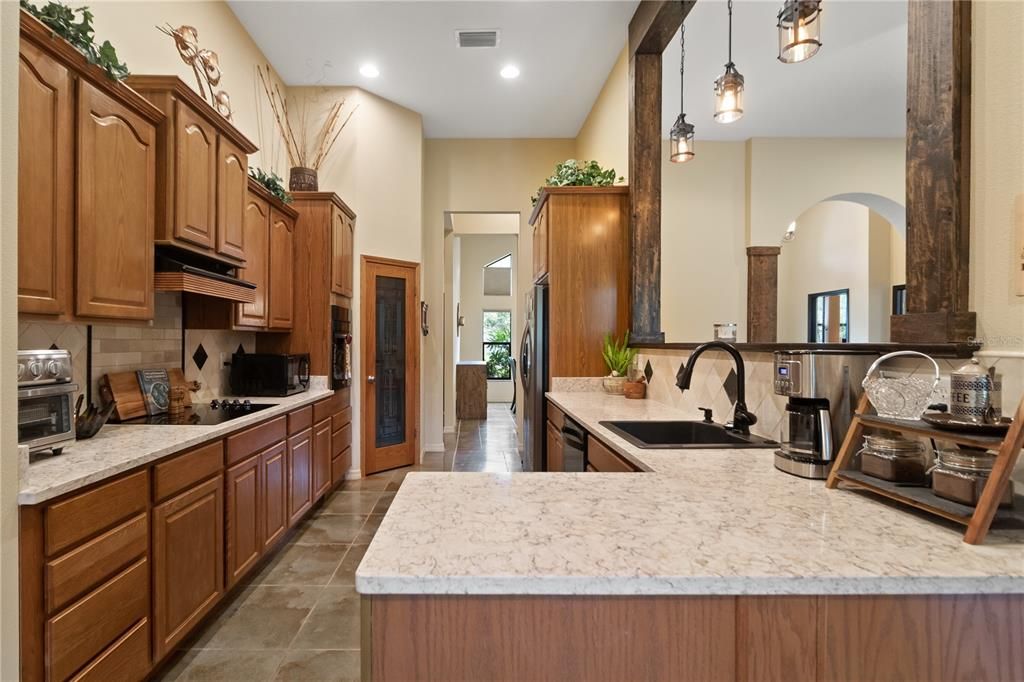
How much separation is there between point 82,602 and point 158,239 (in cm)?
145

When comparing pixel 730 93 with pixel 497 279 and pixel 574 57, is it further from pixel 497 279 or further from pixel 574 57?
pixel 497 279

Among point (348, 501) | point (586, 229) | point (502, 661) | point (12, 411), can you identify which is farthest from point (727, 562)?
point (348, 501)

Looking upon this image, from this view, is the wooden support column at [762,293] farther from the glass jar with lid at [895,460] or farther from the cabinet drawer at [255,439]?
the cabinet drawer at [255,439]

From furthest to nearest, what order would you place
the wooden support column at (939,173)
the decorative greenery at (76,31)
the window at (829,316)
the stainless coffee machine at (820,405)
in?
1. the window at (829,316)
2. the decorative greenery at (76,31)
3. the stainless coffee machine at (820,405)
4. the wooden support column at (939,173)

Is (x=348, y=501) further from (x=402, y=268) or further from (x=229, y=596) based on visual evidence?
(x=402, y=268)

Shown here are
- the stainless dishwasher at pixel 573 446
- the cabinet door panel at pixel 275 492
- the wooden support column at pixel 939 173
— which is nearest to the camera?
the wooden support column at pixel 939 173

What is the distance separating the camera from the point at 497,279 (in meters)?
9.52

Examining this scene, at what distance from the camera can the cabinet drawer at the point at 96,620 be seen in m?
1.25

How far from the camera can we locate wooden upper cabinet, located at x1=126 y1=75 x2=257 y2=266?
204 centimetres

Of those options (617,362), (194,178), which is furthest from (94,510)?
(617,362)

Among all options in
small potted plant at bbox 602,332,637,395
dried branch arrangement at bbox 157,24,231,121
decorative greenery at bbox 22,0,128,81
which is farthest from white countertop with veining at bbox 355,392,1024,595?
dried branch arrangement at bbox 157,24,231,121

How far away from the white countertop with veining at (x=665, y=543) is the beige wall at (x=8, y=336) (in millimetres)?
1029

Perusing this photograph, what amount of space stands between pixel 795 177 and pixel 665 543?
4.48m

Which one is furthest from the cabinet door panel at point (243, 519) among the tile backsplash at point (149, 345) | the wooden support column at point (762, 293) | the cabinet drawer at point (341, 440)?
the wooden support column at point (762, 293)
